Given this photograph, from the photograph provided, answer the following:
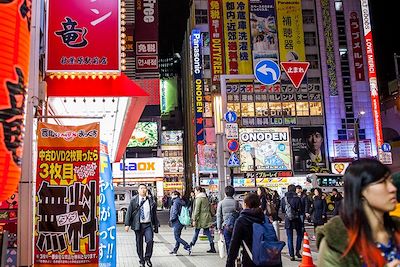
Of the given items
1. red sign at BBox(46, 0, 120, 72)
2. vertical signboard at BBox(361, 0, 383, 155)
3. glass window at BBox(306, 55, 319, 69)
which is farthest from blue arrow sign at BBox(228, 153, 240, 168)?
glass window at BBox(306, 55, 319, 69)

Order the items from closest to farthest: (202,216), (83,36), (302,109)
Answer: (83,36), (202,216), (302,109)

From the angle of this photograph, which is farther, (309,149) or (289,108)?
(289,108)

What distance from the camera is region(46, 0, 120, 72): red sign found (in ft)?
22.7

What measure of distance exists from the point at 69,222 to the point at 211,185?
3545 centimetres

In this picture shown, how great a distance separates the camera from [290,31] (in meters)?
45.5

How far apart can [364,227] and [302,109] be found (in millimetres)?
44088

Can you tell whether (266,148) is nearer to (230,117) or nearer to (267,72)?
(230,117)

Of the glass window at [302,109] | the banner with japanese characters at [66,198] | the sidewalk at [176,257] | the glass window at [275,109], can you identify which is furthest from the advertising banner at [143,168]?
the banner with japanese characters at [66,198]

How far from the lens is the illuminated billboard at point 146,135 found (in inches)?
1916

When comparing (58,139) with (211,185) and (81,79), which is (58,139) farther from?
(211,185)

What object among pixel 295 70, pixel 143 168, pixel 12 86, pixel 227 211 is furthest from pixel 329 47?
pixel 12 86

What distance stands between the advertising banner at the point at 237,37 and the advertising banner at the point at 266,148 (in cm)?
592

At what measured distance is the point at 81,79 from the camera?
7.14 meters

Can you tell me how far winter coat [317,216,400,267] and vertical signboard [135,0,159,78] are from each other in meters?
13.2
